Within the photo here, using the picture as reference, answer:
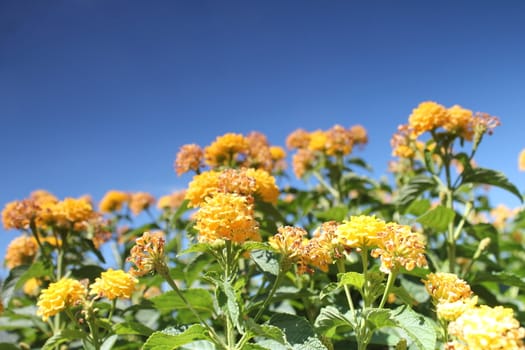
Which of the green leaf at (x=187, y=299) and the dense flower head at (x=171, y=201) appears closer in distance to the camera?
the green leaf at (x=187, y=299)

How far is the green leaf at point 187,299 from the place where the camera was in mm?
2125

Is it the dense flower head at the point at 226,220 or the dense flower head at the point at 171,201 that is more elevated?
the dense flower head at the point at 171,201

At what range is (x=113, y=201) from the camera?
5238 mm

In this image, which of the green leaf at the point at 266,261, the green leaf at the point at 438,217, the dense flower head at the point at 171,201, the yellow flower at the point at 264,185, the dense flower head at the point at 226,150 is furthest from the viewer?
the dense flower head at the point at 171,201

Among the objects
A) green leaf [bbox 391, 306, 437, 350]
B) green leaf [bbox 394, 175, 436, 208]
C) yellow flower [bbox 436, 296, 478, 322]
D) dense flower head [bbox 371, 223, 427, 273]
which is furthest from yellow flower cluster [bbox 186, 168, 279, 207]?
green leaf [bbox 394, 175, 436, 208]

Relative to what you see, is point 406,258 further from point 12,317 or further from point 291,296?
point 12,317

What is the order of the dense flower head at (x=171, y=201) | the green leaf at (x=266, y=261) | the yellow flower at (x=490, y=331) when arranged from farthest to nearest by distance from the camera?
the dense flower head at (x=171, y=201) → the green leaf at (x=266, y=261) → the yellow flower at (x=490, y=331)

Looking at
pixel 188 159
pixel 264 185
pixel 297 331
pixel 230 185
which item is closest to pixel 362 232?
pixel 297 331

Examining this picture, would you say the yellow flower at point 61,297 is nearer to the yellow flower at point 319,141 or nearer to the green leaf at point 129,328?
the green leaf at point 129,328

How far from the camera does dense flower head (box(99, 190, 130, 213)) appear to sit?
17.1 feet

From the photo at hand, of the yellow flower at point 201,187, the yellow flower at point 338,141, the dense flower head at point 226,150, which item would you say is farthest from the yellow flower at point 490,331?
the yellow flower at point 338,141

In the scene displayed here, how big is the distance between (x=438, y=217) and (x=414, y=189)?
19.8 inches

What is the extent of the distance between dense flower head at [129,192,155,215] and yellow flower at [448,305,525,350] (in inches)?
176

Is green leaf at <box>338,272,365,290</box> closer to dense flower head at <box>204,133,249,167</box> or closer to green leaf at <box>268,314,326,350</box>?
green leaf at <box>268,314,326,350</box>
